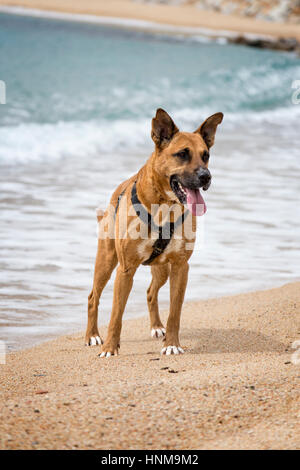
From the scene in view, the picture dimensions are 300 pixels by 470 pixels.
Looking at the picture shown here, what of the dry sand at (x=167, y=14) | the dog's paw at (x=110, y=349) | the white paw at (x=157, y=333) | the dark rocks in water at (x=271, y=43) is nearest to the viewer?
the dog's paw at (x=110, y=349)

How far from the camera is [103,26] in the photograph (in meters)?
51.6

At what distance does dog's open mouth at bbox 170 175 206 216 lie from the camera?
187 inches

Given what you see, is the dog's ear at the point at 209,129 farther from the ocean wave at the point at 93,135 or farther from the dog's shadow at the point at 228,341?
the ocean wave at the point at 93,135

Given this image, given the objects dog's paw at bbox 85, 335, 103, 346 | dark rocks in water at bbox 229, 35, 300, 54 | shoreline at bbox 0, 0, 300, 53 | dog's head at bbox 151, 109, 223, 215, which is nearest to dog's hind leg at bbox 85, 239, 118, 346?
dog's paw at bbox 85, 335, 103, 346

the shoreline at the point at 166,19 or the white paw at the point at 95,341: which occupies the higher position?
the shoreline at the point at 166,19

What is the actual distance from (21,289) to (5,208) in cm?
279

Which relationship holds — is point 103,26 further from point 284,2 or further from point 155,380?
point 155,380

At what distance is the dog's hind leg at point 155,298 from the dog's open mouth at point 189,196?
1.16m

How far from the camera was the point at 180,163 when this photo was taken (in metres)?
4.74

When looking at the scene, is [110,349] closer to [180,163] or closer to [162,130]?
[180,163]

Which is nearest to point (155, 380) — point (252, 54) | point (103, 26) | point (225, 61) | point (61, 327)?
point (61, 327)

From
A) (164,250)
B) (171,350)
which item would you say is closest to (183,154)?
(164,250)

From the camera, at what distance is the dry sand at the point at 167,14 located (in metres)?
56.9

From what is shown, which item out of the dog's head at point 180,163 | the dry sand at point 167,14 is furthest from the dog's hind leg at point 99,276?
the dry sand at point 167,14
